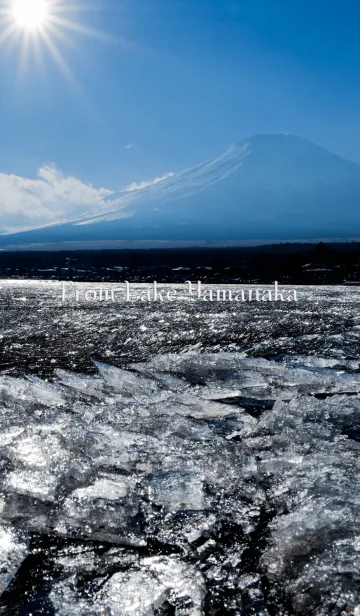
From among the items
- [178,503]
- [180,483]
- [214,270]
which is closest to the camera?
[178,503]

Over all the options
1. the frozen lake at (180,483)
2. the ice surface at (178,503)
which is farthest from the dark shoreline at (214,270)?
the ice surface at (178,503)

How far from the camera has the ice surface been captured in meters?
1.58

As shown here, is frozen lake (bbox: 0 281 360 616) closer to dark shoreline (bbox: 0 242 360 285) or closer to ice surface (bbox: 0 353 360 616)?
ice surface (bbox: 0 353 360 616)

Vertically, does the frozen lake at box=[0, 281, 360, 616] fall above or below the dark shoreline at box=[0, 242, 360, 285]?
below

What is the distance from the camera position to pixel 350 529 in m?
1.88

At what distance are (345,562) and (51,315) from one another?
6.54 m

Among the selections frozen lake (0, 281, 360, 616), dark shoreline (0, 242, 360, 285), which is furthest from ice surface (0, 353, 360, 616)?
dark shoreline (0, 242, 360, 285)

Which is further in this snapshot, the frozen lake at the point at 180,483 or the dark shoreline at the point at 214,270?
the dark shoreline at the point at 214,270

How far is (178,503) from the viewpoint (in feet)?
6.96

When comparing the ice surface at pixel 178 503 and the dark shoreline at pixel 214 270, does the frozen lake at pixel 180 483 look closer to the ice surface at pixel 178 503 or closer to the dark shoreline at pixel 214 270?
the ice surface at pixel 178 503

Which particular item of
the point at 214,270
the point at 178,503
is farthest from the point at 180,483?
the point at 214,270

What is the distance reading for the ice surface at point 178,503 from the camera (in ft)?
5.18

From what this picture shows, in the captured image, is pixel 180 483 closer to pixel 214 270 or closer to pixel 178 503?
pixel 178 503

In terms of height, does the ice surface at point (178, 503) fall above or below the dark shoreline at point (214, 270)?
below
